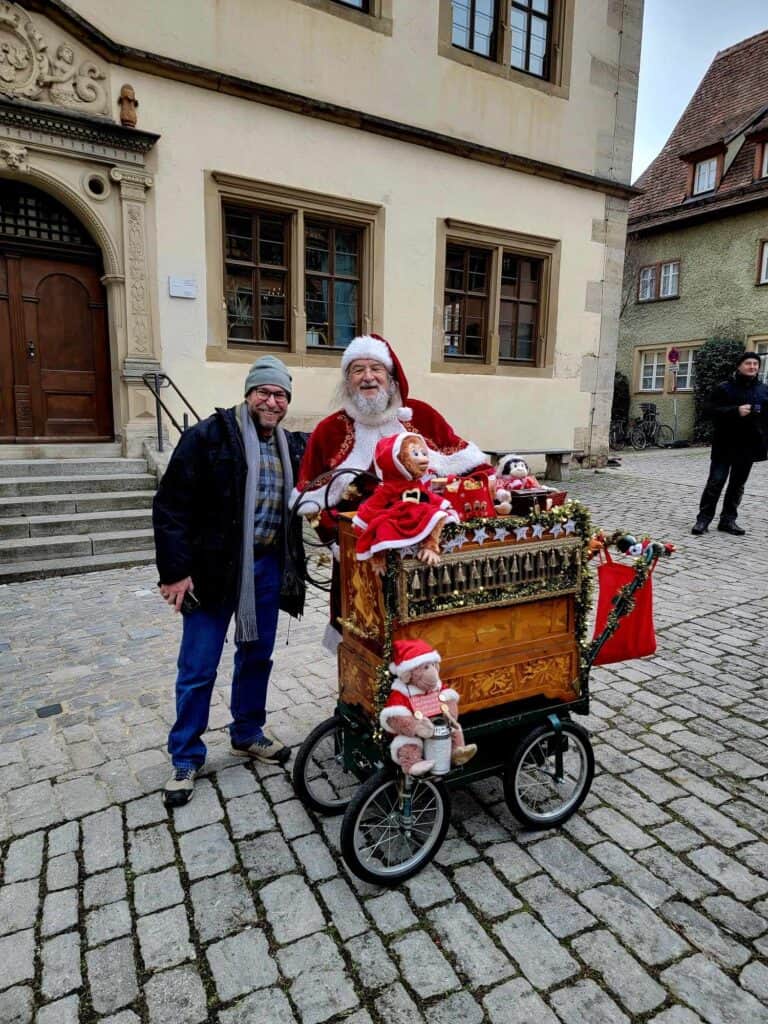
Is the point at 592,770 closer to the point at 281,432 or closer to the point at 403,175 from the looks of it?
the point at 281,432

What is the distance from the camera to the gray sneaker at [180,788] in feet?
9.07

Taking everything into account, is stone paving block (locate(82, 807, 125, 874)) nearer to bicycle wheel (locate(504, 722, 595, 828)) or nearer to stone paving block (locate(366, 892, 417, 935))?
stone paving block (locate(366, 892, 417, 935))

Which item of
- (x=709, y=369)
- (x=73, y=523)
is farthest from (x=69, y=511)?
(x=709, y=369)

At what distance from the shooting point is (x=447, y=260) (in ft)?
34.8

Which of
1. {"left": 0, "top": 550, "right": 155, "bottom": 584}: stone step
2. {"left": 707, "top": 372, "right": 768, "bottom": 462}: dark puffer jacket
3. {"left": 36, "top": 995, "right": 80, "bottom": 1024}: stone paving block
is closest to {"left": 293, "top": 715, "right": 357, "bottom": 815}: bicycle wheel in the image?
{"left": 36, "top": 995, "right": 80, "bottom": 1024}: stone paving block

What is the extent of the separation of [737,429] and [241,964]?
25.1 ft

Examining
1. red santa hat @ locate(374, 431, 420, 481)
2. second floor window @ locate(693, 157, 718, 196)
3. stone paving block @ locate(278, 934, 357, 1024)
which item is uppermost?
second floor window @ locate(693, 157, 718, 196)

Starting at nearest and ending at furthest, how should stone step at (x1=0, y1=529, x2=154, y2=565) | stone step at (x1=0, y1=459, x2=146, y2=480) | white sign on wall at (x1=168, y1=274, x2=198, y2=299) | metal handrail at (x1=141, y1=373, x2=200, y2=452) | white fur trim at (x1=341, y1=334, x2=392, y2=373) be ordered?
white fur trim at (x1=341, y1=334, x2=392, y2=373)
stone step at (x1=0, y1=529, x2=154, y2=565)
stone step at (x1=0, y1=459, x2=146, y2=480)
metal handrail at (x1=141, y1=373, x2=200, y2=452)
white sign on wall at (x1=168, y1=274, x2=198, y2=299)

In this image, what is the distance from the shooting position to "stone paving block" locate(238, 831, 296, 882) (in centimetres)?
240

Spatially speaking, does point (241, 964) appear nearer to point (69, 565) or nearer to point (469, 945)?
point (469, 945)

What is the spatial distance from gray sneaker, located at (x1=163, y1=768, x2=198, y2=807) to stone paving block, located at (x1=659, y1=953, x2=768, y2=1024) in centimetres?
189

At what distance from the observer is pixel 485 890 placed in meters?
2.33

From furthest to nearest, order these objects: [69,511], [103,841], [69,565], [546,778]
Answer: [69,511] → [69,565] → [546,778] → [103,841]

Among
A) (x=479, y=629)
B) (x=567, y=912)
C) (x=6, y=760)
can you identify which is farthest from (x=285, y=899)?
(x=6, y=760)
